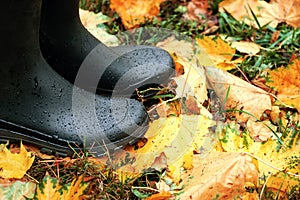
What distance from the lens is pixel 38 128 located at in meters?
1.59

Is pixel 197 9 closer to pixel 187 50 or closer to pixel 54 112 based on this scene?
pixel 187 50

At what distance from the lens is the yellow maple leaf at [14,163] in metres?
1.50

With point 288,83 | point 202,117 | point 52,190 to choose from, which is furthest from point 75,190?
point 288,83

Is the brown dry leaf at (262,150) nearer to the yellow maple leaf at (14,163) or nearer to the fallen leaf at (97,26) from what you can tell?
the yellow maple leaf at (14,163)

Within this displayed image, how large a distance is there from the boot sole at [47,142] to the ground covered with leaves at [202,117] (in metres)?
0.02

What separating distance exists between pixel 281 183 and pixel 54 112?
2.13 feet

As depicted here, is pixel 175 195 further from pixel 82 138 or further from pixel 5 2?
pixel 5 2

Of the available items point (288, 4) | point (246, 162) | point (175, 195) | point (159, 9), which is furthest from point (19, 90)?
point (288, 4)

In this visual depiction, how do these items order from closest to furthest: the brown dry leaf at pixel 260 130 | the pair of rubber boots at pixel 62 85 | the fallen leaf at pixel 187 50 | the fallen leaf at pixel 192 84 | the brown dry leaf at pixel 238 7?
the pair of rubber boots at pixel 62 85 → the brown dry leaf at pixel 260 130 → the fallen leaf at pixel 192 84 → the fallen leaf at pixel 187 50 → the brown dry leaf at pixel 238 7

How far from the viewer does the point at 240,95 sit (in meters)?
1.79

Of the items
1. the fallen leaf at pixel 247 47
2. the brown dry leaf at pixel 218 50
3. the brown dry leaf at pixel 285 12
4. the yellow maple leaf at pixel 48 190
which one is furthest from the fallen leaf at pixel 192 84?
the yellow maple leaf at pixel 48 190

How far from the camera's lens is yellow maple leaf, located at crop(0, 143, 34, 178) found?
58.9 inches

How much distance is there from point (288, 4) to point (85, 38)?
0.87 m

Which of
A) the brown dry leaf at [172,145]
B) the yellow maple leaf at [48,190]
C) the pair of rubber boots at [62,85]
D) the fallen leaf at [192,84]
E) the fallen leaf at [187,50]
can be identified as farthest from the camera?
the fallen leaf at [187,50]
